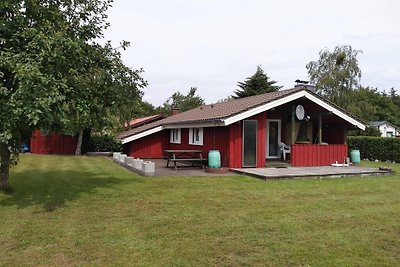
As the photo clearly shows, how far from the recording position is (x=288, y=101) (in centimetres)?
1516

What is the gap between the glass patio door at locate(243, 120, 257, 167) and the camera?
14867mm

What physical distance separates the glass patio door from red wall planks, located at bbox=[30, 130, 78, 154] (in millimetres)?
14459

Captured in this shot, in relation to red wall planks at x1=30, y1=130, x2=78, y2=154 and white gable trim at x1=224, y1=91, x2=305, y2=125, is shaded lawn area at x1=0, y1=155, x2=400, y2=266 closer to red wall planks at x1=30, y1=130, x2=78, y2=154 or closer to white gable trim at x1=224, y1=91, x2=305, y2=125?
white gable trim at x1=224, y1=91, x2=305, y2=125

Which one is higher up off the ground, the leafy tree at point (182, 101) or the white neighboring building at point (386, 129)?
the leafy tree at point (182, 101)

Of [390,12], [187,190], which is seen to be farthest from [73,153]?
[390,12]

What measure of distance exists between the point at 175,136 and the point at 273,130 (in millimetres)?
6610

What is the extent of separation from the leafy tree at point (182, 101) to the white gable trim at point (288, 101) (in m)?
34.4

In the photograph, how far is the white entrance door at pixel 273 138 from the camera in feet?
56.5

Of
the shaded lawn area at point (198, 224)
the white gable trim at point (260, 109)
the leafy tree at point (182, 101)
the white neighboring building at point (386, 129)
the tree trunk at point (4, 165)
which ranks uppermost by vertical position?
the leafy tree at point (182, 101)

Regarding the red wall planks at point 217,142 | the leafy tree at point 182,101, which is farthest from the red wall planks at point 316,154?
the leafy tree at point 182,101

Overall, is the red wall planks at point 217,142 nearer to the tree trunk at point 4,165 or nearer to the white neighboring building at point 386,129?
the tree trunk at point 4,165

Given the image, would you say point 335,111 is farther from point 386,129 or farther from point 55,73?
point 386,129

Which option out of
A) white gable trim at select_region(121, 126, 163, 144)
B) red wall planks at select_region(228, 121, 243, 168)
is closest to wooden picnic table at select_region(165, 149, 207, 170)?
red wall planks at select_region(228, 121, 243, 168)

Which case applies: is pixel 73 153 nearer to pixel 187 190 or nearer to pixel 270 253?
pixel 187 190
